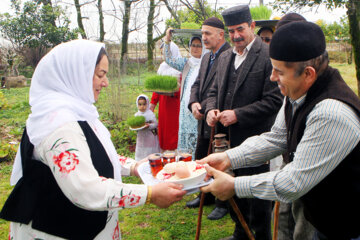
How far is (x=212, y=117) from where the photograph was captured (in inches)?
126

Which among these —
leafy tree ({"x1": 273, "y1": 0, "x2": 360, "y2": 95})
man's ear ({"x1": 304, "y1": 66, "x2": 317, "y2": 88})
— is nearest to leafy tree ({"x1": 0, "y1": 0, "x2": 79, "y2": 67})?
leafy tree ({"x1": 273, "y1": 0, "x2": 360, "y2": 95})

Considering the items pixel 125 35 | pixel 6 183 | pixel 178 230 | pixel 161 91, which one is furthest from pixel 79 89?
pixel 125 35

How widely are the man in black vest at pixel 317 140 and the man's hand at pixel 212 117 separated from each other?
1311mm

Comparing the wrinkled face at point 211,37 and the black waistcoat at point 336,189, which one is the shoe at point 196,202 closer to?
the wrinkled face at point 211,37

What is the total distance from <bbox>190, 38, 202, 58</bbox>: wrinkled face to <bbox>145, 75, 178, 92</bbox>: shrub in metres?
0.50

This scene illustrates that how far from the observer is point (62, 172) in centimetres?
157

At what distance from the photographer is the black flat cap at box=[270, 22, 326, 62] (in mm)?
1681

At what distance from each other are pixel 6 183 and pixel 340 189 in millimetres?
5083

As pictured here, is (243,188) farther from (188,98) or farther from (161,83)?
(161,83)

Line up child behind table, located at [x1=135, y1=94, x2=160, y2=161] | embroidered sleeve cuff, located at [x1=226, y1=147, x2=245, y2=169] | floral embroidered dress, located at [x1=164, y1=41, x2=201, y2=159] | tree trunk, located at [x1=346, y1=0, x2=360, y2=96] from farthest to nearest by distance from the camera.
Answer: tree trunk, located at [x1=346, y1=0, x2=360, y2=96], child behind table, located at [x1=135, y1=94, x2=160, y2=161], floral embroidered dress, located at [x1=164, y1=41, x2=201, y2=159], embroidered sleeve cuff, located at [x1=226, y1=147, x2=245, y2=169]

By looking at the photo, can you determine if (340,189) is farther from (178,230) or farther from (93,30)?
(93,30)

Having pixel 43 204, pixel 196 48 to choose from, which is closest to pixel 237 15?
pixel 196 48

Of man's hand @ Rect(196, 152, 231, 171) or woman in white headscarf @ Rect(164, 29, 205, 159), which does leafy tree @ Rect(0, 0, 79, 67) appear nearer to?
woman in white headscarf @ Rect(164, 29, 205, 159)

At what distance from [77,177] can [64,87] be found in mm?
539
